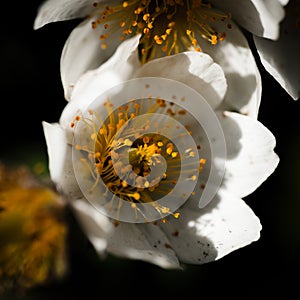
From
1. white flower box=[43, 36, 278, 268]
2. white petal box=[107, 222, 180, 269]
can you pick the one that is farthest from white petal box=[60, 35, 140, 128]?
white petal box=[107, 222, 180, 269]

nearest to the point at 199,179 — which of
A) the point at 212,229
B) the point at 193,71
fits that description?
the point at 212,229

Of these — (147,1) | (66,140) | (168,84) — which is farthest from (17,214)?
(147,1)

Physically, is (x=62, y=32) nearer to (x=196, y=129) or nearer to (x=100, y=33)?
(x=100, y=33)

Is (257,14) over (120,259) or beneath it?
over

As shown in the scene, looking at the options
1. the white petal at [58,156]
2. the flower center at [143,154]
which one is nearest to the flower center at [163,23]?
the flower center at [143,154]

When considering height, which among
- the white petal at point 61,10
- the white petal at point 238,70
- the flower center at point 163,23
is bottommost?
the white petal at point 238,70

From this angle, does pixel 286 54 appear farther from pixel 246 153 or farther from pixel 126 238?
pixel 126 238

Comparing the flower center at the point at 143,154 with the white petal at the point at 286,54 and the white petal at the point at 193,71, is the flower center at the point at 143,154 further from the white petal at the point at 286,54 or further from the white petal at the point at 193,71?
the white petal at the point at 286,54
